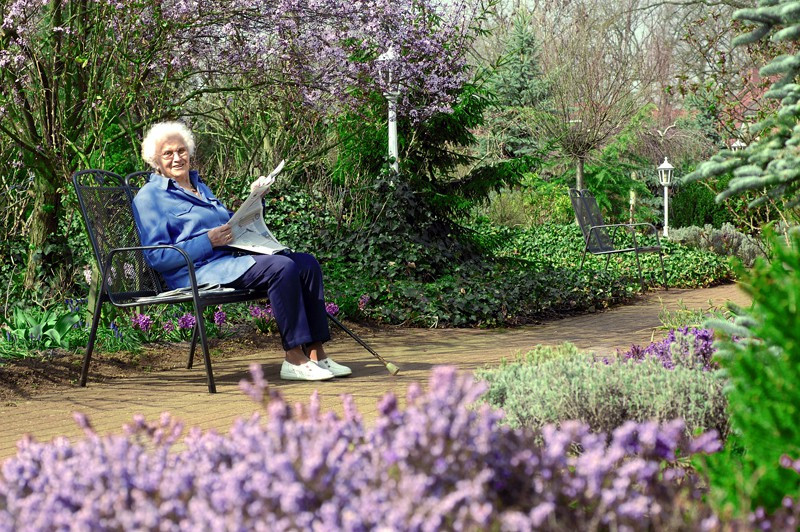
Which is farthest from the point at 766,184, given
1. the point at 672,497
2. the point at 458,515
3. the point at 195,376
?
the point at 195,376

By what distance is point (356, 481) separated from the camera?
5.06 feet

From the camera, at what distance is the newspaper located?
5074 millimetres

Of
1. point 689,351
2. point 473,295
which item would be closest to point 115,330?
point 473,295

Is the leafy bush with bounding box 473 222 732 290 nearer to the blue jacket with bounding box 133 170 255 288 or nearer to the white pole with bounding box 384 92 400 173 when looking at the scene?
the white pole with bounding box 384 92 400 173

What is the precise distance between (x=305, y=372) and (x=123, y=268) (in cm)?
120

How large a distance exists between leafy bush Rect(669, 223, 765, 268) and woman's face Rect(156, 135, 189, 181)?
355 inches

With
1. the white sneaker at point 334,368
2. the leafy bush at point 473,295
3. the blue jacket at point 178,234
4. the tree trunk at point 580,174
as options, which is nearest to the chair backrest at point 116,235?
the blue jacket at point 178,234

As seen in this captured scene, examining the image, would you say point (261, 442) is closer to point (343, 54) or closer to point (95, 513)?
point (95, 513)

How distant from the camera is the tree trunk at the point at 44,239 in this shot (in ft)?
22.3

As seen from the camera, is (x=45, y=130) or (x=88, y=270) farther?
(x=88, y=270)

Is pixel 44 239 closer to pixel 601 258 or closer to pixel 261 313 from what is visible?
pixel 261 313

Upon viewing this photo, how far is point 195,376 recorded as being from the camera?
524 cm

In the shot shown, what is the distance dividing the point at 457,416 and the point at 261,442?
1.11ft

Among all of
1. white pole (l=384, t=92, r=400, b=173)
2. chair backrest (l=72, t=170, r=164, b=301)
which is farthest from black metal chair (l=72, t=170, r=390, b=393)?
white pole (l=384, t=92, r=400, b=173)
